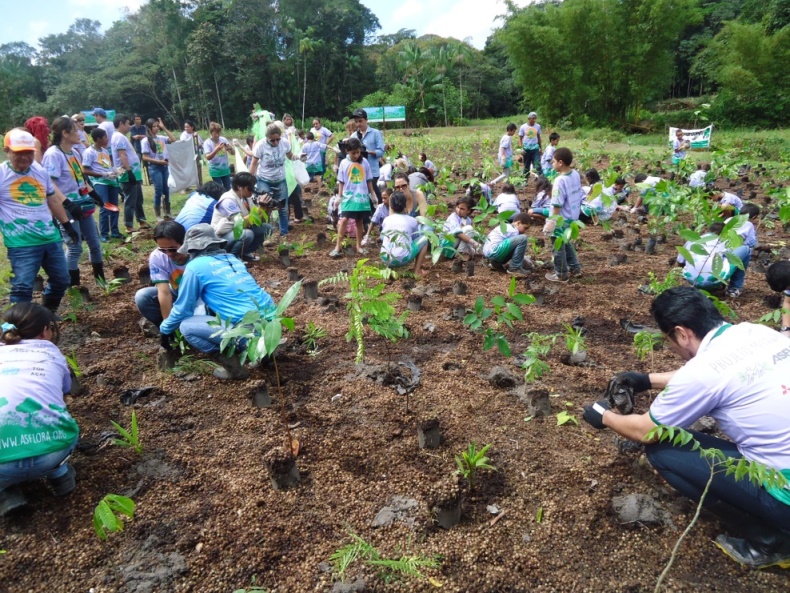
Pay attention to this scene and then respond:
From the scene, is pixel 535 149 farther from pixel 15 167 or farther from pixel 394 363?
pixel 15 167

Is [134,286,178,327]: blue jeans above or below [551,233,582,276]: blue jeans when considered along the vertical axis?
above

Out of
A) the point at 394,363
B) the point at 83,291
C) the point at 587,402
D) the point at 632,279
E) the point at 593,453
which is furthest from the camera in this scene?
the point at 632,279

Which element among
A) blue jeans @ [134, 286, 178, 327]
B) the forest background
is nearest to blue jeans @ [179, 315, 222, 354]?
blue jeans @ [134, 286, 178, 327]

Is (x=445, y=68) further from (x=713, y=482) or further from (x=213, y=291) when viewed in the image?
(x=713, y=482)

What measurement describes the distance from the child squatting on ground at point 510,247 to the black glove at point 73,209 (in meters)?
4.19

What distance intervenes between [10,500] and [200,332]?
Answer: 1.36 m

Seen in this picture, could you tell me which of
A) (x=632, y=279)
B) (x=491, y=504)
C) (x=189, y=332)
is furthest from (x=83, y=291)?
(x=632, y=279)

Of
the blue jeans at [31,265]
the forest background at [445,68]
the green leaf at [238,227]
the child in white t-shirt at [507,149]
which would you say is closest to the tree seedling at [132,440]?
the blue jeans at [31,265]

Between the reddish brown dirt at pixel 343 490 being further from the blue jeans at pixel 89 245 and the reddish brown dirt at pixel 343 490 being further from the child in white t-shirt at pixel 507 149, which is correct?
the child in white t-shirt at pixel 507 149

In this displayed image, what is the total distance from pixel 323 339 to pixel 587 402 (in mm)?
2018

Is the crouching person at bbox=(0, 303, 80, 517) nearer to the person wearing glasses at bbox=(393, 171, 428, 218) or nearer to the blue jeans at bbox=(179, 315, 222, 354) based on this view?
the blue jeans at bbox=(179, 315, 222, 354)

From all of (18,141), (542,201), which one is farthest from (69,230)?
(542,201)

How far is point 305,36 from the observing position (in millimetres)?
34750

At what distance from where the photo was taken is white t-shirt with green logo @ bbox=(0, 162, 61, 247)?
3709 mm
